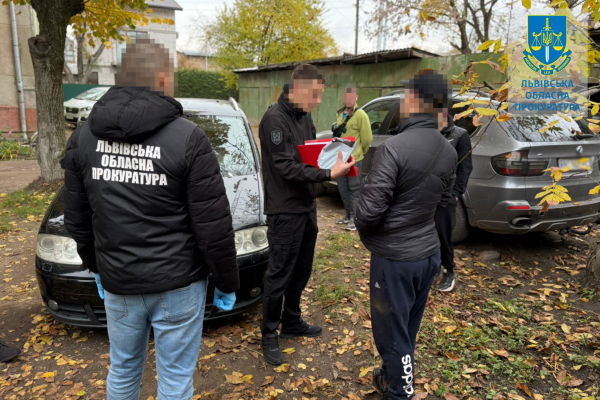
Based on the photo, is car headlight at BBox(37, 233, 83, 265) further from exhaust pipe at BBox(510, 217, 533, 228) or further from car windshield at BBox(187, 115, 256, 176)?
exhaust pipe at BBox(510, 217, 533, 228)

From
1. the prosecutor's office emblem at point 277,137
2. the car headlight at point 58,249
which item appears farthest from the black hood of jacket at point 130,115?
the car headlight at point 58,249

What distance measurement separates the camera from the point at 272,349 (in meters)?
3.20

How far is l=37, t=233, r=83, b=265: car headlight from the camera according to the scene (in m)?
3.26

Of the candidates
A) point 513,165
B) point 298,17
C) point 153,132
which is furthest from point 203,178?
point 298,17

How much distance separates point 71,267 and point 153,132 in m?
1.93

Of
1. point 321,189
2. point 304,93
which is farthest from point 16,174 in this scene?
point 304,93

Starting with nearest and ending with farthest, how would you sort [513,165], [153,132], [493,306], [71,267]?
[153,132]
[71,267]
[493,306]
[513,165]

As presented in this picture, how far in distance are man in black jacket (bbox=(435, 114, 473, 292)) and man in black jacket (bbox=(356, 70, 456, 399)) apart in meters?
1.50

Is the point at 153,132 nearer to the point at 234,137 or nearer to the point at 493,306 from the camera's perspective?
the point at 234,137

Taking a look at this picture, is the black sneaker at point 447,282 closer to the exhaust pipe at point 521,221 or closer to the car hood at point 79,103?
the exhaust pipe at point 521,221

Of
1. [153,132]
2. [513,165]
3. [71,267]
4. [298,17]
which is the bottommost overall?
[71,267]

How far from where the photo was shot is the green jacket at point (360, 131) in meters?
5.73

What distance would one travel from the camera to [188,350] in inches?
80.7

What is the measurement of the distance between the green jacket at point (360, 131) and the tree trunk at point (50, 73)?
534 centimetres
